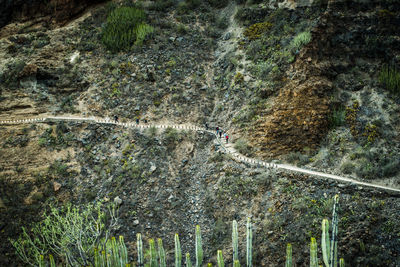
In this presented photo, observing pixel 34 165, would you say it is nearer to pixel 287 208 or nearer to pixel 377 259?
pixel 287 208

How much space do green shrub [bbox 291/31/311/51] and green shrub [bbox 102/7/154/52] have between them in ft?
56.2

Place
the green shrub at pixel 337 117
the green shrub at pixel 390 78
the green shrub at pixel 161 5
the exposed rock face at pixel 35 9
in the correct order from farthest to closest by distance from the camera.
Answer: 1. the green shrub at pixel 161 5
2. the exposed rock face at pixel 35 9
3. the green shrub at pixel 337 117
4. the green shrub at pixel 390 78

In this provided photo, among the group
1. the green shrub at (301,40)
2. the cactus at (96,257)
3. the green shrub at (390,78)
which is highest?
the green shrub at (301,40)

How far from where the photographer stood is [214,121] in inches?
1366

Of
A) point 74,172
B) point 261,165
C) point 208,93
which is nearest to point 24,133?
point 74,172

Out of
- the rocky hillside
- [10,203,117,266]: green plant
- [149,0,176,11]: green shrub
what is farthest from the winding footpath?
[149,0,176,11]: green shrub

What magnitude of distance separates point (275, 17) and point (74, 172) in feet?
86.4

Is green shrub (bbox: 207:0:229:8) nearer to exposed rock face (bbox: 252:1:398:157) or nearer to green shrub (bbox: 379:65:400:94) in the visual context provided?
exposed rock face (bbox: 252:1:398:157)

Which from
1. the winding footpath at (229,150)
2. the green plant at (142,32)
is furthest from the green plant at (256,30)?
the winding footpath at (229,150)

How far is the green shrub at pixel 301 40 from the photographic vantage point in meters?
31.4

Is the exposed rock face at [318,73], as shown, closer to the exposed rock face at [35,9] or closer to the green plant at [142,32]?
the green plant at [142,32]

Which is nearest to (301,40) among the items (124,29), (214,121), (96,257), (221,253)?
(214,121)

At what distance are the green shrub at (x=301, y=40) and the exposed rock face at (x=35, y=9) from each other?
27.7 m

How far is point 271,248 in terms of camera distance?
21.8m
